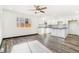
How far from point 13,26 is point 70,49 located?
118 centimetres

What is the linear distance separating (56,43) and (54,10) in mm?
639

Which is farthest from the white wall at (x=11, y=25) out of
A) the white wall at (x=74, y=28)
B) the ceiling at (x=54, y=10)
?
the white wall at (x=74, y=28)

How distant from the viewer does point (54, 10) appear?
2.19 meters

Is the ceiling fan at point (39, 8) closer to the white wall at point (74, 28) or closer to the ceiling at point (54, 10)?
the ceiling at point (54, 10)

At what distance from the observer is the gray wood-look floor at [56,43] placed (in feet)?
7.12

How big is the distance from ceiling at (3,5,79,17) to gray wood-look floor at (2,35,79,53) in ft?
1.42

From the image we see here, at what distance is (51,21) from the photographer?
7.28 ft

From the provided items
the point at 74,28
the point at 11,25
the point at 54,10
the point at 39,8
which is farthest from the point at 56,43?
the point at 11,25

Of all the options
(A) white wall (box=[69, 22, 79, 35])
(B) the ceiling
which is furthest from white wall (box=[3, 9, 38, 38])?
(A) white wall (box=[69, 22, 79, 35])
